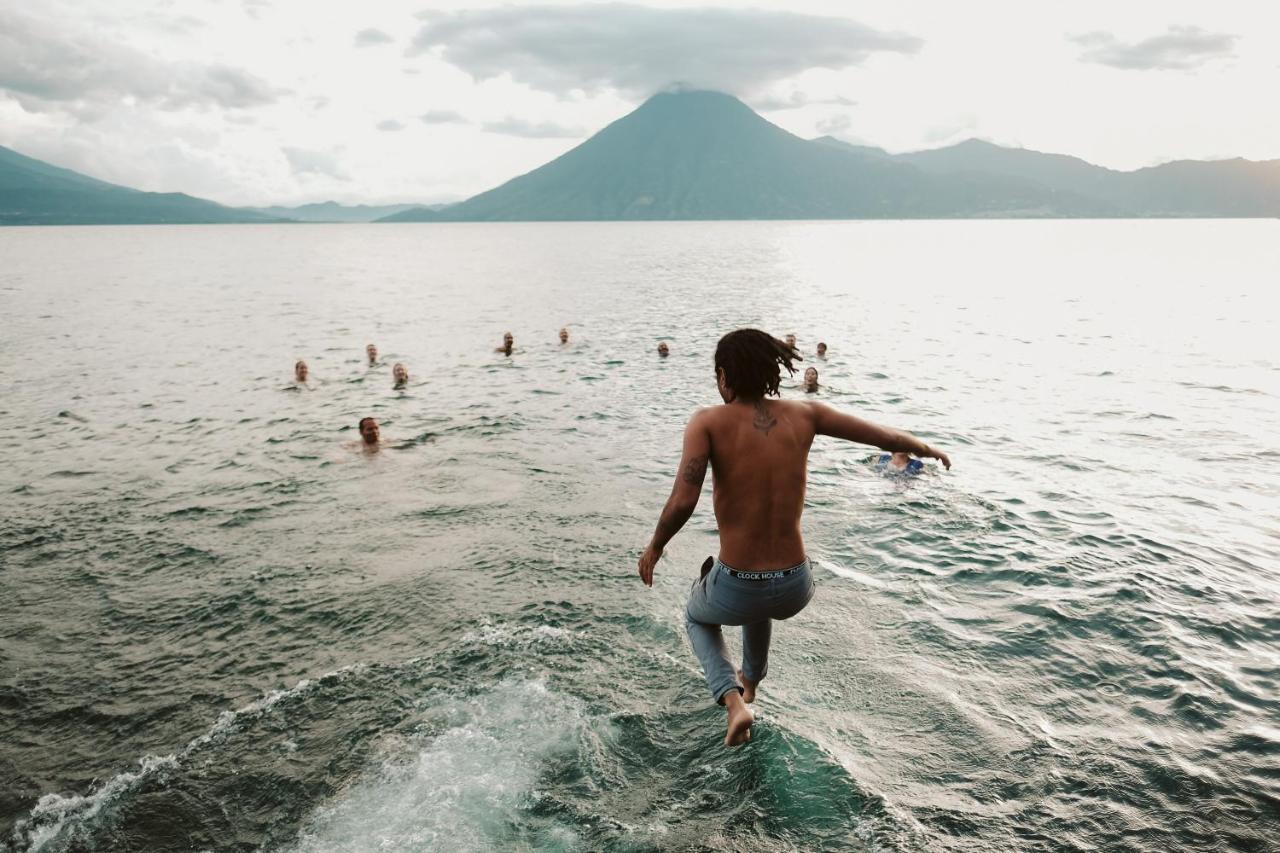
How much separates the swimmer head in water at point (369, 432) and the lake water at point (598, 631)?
55 centimetres

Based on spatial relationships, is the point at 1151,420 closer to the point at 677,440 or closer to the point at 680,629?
the point at 677,440

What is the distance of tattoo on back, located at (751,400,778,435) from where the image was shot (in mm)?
4953

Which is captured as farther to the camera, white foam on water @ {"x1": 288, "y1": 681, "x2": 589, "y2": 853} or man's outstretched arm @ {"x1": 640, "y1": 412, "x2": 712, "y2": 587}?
white foam on water @ {"x1": 288, "y1": 681, "x2": 589, "y2": 853}

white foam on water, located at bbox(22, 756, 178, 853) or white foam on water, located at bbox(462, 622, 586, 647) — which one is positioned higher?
white foam on water, located at bbox(22, 756, 178, 853)

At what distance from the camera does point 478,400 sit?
932 inches

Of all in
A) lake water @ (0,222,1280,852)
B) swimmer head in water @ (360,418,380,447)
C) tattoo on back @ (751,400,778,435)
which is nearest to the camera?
tattoo on back @ (751,400,778,435)

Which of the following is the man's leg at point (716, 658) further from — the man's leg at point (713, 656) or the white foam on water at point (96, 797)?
the white foam on water at point (96, 797)

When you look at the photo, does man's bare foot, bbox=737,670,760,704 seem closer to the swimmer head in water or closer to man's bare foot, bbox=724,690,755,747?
man's bare foot, bbox=724,690,755,747

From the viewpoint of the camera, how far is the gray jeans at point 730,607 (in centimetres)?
531

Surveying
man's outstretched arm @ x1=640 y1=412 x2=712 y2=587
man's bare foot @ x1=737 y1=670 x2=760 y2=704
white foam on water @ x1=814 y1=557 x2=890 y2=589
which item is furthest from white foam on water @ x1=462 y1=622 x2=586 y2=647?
man's outstretched arm @ x1=640 y1=412 x2=712 y2=587

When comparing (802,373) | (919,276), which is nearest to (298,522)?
(802,373)

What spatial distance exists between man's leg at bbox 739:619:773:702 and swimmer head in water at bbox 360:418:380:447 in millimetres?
13764

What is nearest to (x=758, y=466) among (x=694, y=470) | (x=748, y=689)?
(x=694, y=470)

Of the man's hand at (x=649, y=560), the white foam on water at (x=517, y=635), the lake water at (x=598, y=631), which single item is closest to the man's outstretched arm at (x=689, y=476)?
the man's hand at (x=649, y=560)
